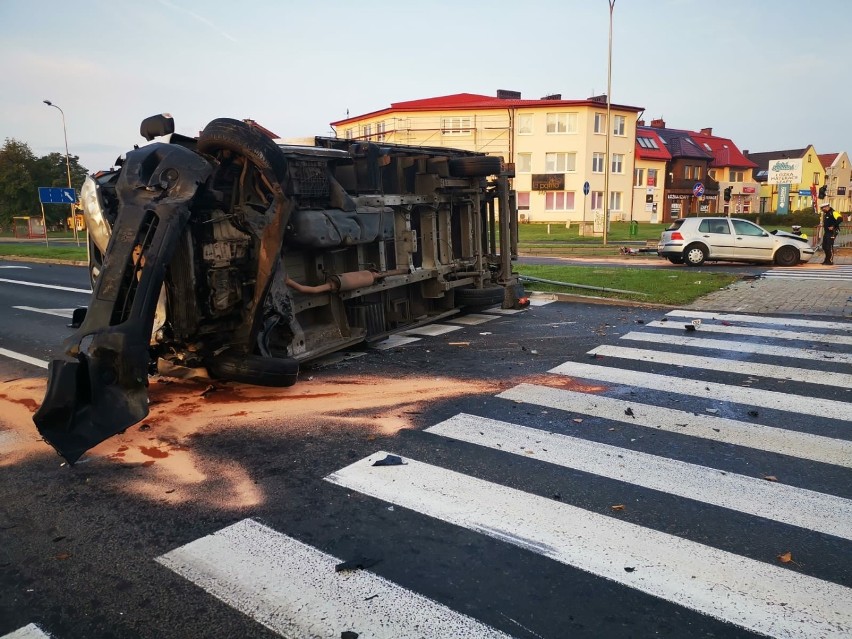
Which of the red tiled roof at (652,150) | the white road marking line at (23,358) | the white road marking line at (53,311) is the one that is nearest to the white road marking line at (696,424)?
the white road marking line at (23,358)

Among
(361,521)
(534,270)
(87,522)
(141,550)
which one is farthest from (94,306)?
(534,270)

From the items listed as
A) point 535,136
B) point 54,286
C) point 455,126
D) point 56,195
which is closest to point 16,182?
point 56,195

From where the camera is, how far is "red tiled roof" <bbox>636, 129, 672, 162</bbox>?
5803cm

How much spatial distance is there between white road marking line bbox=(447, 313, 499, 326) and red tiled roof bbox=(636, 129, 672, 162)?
51.9 m

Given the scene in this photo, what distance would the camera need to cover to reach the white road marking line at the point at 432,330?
9.48 m

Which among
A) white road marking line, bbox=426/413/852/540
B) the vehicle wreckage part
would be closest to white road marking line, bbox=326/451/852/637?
white road marking line, bbox=426/413/852/540

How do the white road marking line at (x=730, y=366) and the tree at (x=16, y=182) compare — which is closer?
the white road marking line at (x=730, y=366)

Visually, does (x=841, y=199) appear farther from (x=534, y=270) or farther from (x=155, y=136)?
(x=155, y=136)

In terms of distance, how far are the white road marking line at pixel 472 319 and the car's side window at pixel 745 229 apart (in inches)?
480

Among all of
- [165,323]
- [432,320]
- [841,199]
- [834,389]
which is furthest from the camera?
[841,199]

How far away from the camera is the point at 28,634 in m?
2.85

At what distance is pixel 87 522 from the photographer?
388 cm

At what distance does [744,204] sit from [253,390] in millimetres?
78111

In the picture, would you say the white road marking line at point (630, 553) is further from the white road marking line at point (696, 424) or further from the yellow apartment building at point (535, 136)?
the yellow apartment building at point (535, 136)
